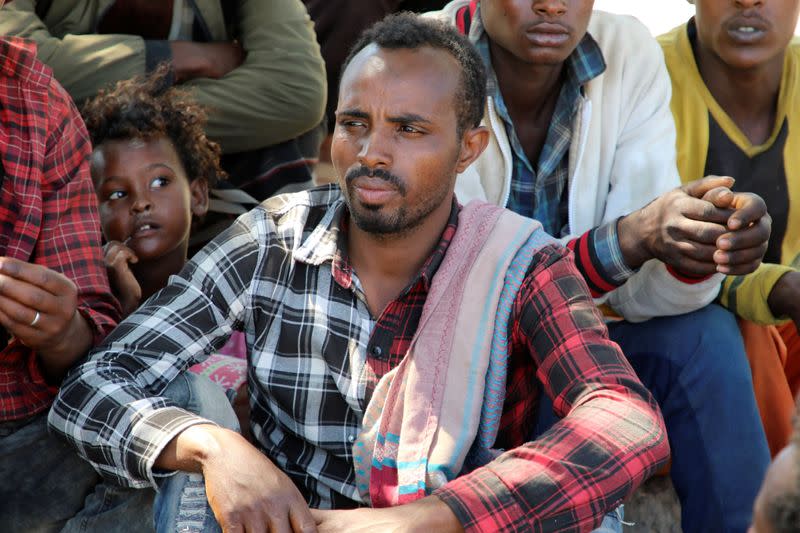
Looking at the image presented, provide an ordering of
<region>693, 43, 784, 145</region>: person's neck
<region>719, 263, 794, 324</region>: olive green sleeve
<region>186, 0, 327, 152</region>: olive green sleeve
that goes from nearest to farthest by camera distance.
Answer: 1. <region>719, 263, 794, 324</region>: olive green sleeve
2. <region>693, 43, 784, 145</region>: person's neck
3. <region>186, 0, 327, 152</region>: olive green sleeve

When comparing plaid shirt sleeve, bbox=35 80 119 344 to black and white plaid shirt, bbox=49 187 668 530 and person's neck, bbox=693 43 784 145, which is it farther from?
person's neck, bbox=693 43 784 145

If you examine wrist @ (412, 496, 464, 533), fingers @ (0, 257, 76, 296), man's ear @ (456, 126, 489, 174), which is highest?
man's ear @ (456, 126, 489, 174)

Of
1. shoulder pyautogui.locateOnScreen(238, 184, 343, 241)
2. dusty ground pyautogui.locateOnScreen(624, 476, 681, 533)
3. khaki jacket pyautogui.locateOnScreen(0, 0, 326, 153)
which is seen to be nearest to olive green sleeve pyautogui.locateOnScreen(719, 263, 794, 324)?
dusty ground pyautogui.locateOnScreen(624, 476, 681, 533)

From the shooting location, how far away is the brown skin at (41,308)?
7.31ft

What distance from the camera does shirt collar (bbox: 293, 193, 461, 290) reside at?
2.35 m

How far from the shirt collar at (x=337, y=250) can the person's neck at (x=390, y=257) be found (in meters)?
0.03

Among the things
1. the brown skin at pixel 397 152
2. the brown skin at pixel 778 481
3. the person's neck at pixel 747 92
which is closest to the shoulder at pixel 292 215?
the brown skin at pixel 397 152

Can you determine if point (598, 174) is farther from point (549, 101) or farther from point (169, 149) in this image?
point (169, 149)

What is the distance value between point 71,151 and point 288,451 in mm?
999

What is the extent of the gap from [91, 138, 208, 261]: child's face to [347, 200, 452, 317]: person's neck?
1074 mm

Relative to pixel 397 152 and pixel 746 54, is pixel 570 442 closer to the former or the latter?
pixel 397 152

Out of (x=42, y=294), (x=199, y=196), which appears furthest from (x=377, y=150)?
(x=199, y=196)

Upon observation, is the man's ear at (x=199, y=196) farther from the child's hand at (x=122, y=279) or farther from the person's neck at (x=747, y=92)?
the person's neck at (x=747, y=92)

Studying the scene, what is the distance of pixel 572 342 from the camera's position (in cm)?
218
